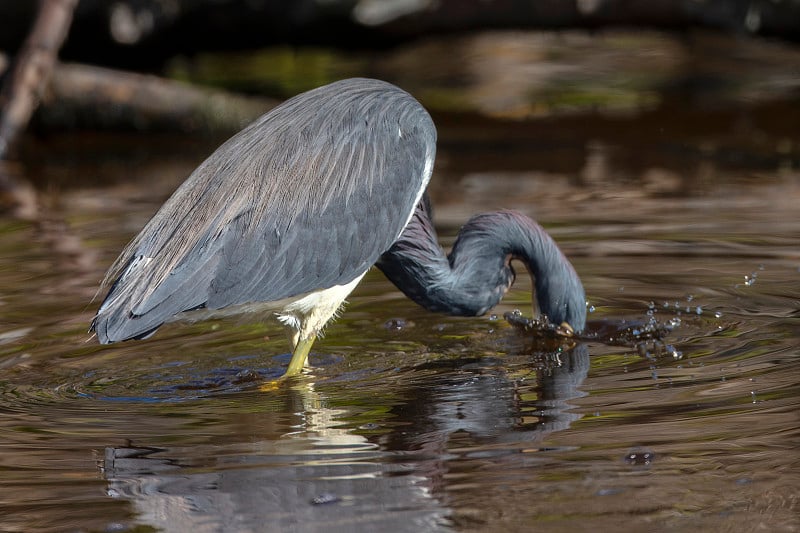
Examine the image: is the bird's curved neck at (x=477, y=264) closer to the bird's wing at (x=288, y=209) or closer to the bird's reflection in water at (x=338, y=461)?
the bird's wing at (x=288, y=209)

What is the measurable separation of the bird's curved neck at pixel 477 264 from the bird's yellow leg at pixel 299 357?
0.65 meters

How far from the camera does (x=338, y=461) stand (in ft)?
13.0

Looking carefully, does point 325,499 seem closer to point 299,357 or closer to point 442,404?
point 442,404

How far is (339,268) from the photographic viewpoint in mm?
5312

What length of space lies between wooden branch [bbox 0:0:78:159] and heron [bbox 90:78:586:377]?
17.8ft

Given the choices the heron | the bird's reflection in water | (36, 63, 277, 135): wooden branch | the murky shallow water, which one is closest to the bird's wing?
the heron

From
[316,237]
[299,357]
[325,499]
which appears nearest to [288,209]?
[316,237]

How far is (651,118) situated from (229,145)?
7.44m

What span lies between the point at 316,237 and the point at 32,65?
617cm

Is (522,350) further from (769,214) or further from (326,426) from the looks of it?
(769,214)

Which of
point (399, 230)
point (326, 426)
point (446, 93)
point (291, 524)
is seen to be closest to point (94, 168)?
point (446, 93)

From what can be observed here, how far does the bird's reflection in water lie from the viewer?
3566 millimetres

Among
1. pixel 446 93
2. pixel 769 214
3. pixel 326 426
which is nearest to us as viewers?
pixel 326 426

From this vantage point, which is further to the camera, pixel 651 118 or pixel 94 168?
pixel 651 118
